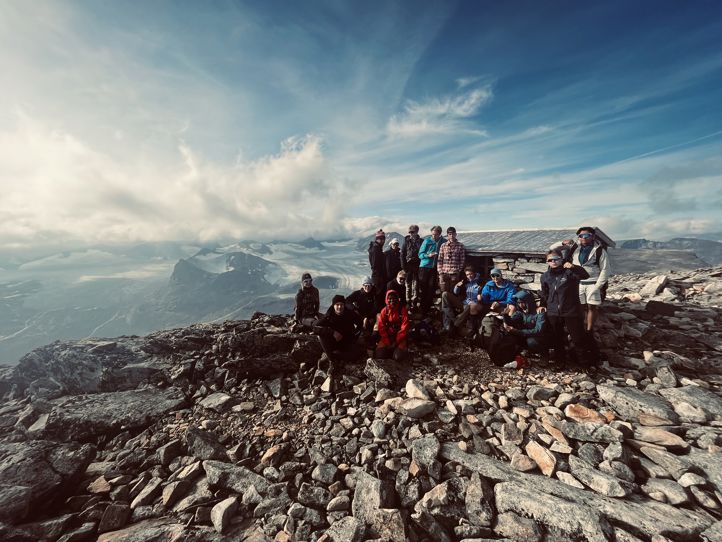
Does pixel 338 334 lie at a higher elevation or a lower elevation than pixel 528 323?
lower

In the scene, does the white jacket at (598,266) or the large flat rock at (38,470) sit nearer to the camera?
the large flat rock at (38,470)

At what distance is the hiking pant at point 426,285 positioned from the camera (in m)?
11.6

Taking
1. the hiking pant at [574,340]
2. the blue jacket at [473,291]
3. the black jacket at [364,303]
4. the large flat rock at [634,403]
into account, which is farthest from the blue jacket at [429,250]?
the large flat rock at [634,403]

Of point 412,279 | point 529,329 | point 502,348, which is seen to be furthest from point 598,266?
point 412,279

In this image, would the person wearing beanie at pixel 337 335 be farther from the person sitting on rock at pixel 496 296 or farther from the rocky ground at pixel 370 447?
the person sitting on rock at pixel 496 296

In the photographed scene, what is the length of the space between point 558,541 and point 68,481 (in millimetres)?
8280

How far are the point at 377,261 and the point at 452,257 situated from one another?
3169 millimetres

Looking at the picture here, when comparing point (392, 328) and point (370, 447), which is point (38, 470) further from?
point (392, 328)

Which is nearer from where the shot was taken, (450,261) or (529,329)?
(529,329)

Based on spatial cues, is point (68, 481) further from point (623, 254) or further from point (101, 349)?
point (623, 254)

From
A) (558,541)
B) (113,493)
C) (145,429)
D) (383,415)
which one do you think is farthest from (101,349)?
(558,541)

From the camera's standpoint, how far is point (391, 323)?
900cm

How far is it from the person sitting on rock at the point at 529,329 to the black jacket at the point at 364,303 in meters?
4.10

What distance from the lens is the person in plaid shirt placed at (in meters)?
10.8
